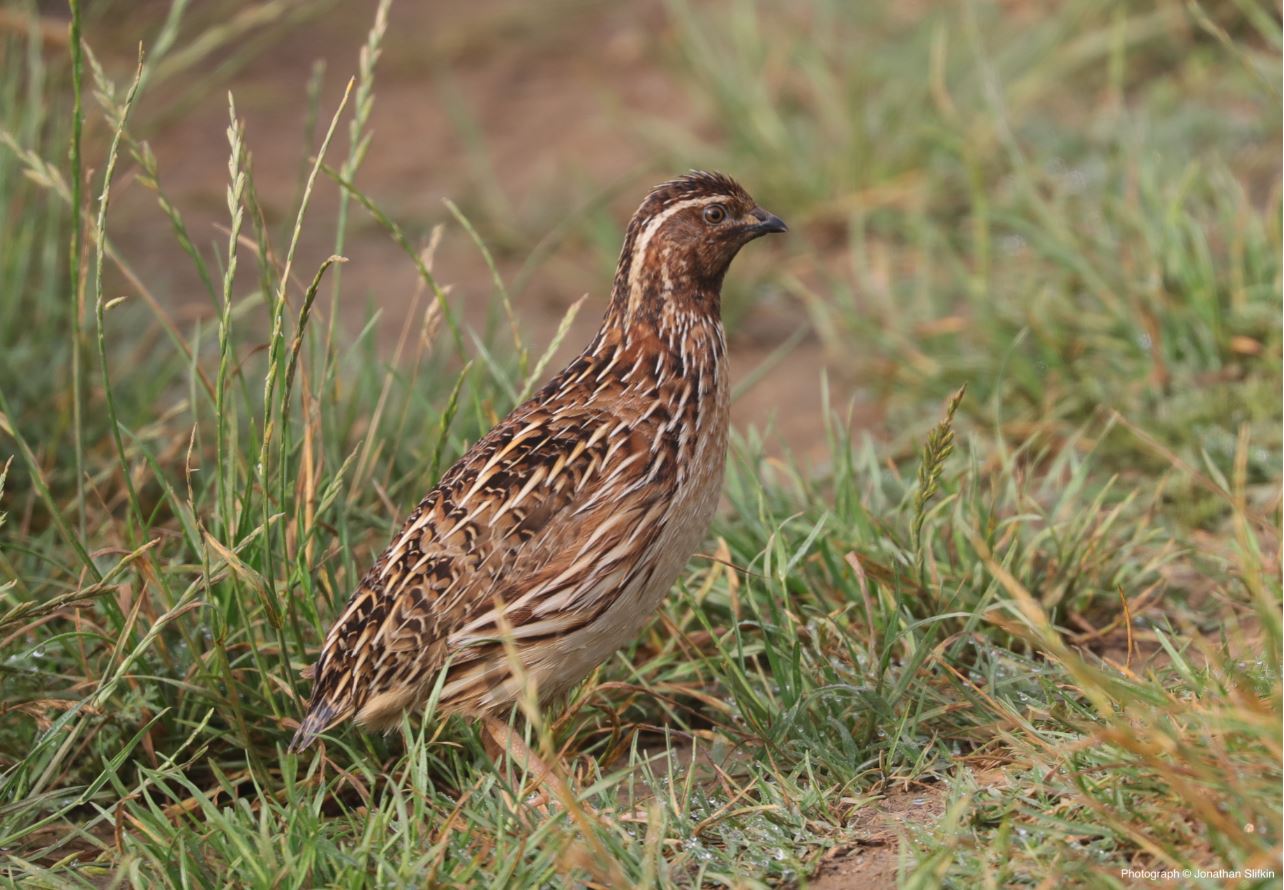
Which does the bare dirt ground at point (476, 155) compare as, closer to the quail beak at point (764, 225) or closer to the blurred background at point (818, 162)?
the blurred background at point (818, 162)

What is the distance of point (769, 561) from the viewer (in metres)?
4.39

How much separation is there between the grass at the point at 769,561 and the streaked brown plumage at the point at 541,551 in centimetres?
18

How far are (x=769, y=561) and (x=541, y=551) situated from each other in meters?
0.76

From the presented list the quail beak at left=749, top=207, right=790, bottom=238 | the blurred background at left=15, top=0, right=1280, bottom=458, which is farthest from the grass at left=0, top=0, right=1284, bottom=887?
the quail beak at left=749, top=207, right=790, bottom=238

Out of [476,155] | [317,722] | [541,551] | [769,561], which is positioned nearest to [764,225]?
[769,561]

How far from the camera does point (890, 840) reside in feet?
11.8

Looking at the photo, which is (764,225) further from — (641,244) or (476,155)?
(476,155)

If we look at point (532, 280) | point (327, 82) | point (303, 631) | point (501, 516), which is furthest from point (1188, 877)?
point (327, 82)

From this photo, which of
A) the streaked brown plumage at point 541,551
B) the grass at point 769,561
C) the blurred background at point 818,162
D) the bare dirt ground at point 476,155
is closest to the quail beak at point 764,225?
the streaked brown plumage at point 541,551

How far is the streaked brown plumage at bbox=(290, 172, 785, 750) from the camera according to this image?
3889mm

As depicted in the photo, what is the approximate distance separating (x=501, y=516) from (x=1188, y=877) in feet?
5.76

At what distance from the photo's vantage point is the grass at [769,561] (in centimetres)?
352

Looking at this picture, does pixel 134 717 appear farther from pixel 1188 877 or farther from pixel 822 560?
pixel 1188 877

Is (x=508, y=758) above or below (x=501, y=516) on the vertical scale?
below
